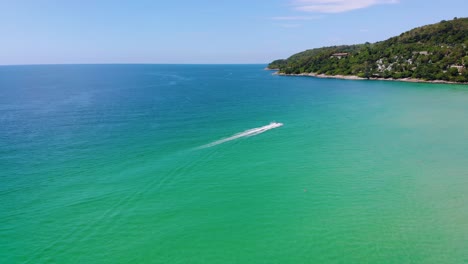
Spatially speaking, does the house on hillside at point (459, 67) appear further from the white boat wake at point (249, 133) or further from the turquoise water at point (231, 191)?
the white boat wake at point (249, 133)

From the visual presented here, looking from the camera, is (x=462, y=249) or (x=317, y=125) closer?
(x=462, y=249)

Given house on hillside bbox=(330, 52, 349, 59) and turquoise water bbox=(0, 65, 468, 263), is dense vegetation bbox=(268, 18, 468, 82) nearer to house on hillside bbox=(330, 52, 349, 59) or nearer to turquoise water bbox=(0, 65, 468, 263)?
house on hillside bbox=(330, 52, 349, 59)

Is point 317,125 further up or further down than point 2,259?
further up

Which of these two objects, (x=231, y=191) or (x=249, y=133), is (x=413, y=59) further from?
(x=231, y=191)

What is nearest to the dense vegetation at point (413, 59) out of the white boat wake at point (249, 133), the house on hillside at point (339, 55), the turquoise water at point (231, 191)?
the house on hillside at point (339, 55)

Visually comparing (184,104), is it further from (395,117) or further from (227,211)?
(227,211)

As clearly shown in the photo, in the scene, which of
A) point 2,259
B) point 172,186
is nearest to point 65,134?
point 172,186

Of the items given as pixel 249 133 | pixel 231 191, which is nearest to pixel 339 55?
pixel 249 133
